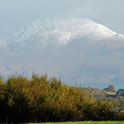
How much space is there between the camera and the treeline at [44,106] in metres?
55.4

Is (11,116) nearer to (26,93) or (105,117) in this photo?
(26,93)

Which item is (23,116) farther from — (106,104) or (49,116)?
(106,104)

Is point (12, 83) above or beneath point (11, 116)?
above

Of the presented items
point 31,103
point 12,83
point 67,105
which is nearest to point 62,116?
point 67,105

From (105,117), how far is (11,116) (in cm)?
1855

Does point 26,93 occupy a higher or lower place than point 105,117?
higher

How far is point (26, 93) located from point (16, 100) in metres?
2.32

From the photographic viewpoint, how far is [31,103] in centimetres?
5544

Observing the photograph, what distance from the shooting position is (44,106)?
5550 centimetres

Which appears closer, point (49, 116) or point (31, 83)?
point (49, 116)

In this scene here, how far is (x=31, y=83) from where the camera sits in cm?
6109

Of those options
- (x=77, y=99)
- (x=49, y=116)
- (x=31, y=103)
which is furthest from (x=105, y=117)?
(x=31, y=103)

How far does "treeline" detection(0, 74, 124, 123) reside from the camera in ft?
182

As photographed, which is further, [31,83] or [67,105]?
[31,83]
